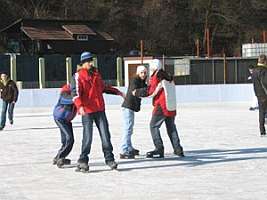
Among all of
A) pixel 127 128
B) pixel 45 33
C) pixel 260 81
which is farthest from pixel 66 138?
pixel 45 33

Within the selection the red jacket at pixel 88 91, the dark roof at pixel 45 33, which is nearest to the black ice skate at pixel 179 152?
the red jacket at pixel 88 91

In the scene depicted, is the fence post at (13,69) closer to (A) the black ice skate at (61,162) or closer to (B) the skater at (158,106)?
(B) the skater at (158,106)

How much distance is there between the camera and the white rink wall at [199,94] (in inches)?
1107

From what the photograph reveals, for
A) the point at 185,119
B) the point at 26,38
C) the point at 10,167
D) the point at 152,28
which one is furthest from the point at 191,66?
the point at 152,28

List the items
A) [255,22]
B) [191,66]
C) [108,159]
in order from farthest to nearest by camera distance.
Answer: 1. [255,22]
2. [191,66]
3. [108,159]

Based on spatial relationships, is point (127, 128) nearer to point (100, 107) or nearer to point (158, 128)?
point (158, 128)

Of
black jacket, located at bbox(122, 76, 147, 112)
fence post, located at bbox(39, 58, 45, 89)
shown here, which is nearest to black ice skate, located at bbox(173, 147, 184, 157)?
black jacket, located at bbox(122, 76, 147, 112)

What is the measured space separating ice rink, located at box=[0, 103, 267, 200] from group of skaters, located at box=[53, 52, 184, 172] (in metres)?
0.20

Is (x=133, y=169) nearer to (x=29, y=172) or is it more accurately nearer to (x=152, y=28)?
(x=29, y=172)

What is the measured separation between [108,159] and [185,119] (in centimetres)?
1025

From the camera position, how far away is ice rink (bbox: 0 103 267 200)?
735 cm

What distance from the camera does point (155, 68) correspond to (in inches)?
389

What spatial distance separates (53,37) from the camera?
48.2m

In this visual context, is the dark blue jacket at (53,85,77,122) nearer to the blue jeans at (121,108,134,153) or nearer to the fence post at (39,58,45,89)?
the blue jeans at (121,108,134,153)
